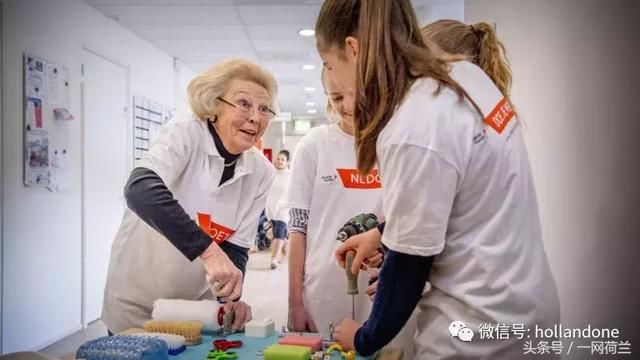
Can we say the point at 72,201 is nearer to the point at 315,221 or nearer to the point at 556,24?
the point at 315,221

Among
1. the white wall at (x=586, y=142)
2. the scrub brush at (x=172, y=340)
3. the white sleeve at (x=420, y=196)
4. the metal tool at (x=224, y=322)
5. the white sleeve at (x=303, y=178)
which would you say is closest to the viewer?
the white sleeve at (x=420, y=196)

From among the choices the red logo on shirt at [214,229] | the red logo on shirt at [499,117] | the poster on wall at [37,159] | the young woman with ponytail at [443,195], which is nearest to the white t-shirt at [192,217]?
the red logo on shirt at [214,229]

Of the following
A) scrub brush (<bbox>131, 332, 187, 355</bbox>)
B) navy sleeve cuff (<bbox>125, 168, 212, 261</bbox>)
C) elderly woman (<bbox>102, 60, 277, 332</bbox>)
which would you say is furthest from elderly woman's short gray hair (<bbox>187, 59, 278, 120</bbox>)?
scrub brush (<bbox>131, 332, 187, 355</bbox>)

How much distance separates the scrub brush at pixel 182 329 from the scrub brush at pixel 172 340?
0.07ft

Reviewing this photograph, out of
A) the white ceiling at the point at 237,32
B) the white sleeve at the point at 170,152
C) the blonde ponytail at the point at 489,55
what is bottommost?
the white sleeve at the point at 170,152

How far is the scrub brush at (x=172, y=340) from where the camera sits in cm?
83

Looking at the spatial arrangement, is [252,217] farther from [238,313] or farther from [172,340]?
[172,340]

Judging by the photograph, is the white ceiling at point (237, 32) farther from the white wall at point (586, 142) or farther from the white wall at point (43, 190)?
the white wall at point (586, 142)

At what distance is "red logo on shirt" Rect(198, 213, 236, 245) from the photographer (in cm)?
111

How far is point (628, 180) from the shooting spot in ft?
2.34

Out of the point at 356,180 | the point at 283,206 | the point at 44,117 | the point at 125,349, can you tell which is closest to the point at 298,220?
the point at 283,206

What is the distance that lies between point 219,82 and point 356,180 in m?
0.35

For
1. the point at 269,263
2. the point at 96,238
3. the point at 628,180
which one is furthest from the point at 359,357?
the point at 96,238

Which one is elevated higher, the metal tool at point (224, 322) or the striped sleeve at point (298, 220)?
the striped sleeve at point (298, 220)
